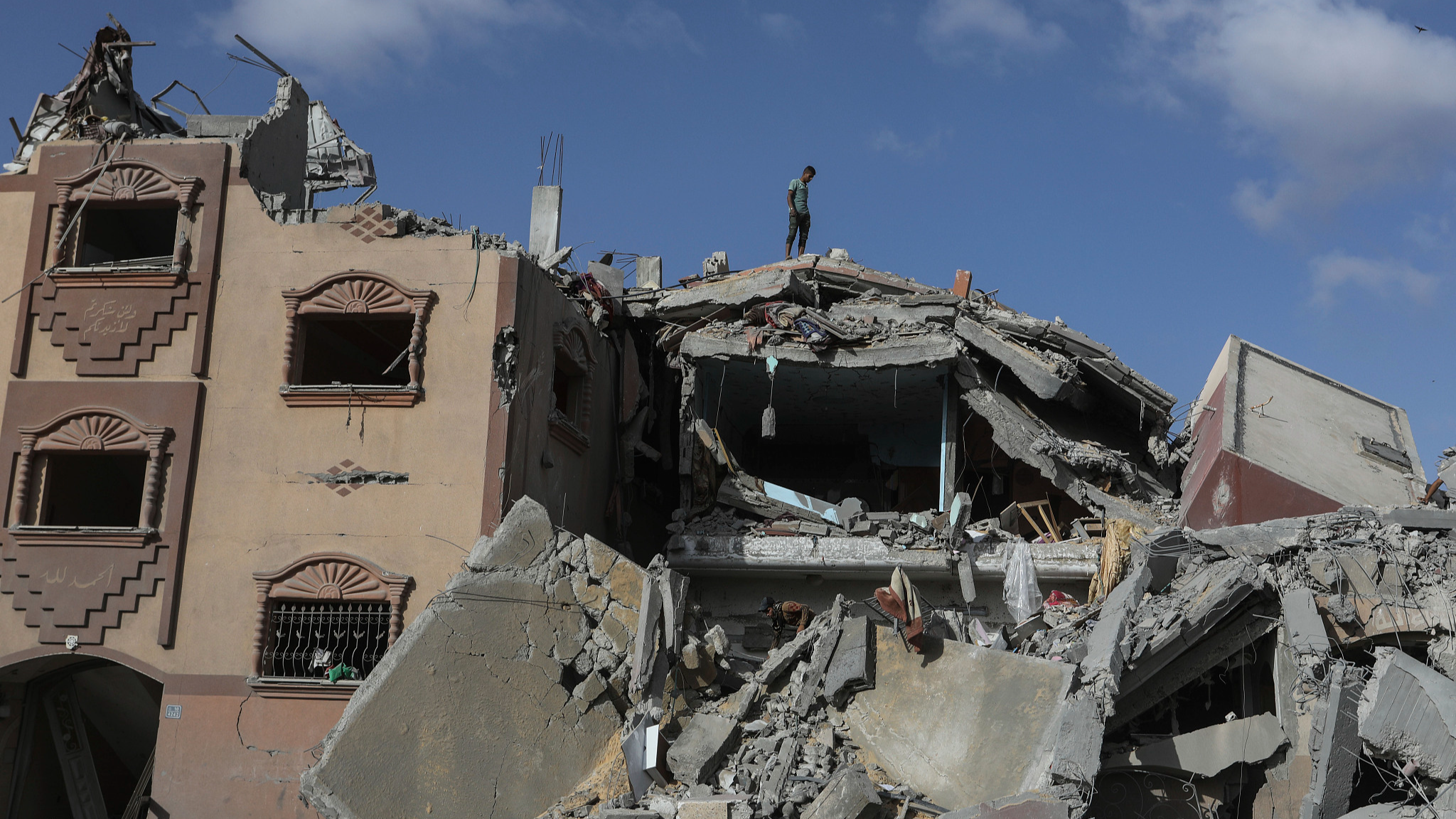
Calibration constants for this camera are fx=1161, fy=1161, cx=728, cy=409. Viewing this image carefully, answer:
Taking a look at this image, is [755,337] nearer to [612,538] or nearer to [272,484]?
[612,538]

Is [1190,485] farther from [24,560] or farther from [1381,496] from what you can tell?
[24,560]

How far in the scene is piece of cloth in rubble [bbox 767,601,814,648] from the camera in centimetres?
1431

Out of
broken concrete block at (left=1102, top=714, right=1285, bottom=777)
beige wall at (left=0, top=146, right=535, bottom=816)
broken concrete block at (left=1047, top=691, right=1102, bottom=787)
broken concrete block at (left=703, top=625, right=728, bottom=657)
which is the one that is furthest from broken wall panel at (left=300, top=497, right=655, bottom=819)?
broken concrete block at (left=1102, top=714, right=1285, bottom=777)

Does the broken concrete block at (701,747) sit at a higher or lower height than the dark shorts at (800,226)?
lower

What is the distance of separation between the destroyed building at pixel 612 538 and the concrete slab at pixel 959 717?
37 mm

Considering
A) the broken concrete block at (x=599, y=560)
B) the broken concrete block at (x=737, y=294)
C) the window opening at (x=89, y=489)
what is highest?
the broken concrete block at (x=737, y=294)

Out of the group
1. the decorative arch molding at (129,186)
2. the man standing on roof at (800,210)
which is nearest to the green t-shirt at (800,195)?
the man standing on roof at (800,210)

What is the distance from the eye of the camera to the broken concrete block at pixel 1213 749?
1102 cm

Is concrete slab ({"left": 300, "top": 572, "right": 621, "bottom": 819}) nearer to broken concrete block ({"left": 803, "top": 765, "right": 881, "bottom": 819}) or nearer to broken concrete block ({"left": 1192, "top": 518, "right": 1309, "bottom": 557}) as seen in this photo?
broken concrete block ({"left": 803, "top": 765, "right": 881, "bottom": 819})

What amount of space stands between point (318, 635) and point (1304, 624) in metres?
10.3

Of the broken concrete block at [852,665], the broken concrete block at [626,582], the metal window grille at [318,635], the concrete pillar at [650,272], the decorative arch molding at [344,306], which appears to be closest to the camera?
the broken concrete block at [852,665]

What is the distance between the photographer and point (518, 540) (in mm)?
11789

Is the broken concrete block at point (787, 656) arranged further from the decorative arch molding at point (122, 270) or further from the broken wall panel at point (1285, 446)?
A: the decorative arch molding at point (122, 270)

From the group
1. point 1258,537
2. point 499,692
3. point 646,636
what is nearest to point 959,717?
point 646,636
